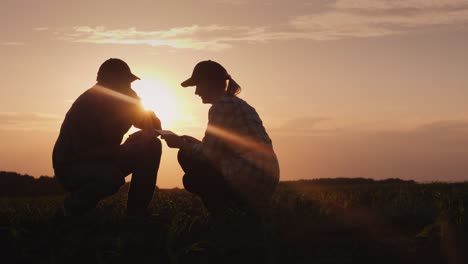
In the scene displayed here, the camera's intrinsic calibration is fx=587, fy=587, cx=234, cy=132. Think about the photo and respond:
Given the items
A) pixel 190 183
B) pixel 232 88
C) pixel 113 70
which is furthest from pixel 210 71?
pixel 190 183

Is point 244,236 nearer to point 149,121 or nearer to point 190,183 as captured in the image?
point 190,183

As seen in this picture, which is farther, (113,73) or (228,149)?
(113,73)

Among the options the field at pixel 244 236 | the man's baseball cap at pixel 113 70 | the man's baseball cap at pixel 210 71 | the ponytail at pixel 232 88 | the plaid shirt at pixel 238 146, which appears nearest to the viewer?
the field at pixel 244 236

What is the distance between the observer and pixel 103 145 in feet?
25.7

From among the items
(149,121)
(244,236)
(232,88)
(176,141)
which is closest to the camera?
(244,236)

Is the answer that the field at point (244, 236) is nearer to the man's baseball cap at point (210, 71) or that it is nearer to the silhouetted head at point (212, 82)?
the silhouetted head at point (212, 82)

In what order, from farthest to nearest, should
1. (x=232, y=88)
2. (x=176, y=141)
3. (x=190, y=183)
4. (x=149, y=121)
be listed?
(x=149, y=121) < (x=190, y=183) < (x=232, y=88) < (x=176, y=141)

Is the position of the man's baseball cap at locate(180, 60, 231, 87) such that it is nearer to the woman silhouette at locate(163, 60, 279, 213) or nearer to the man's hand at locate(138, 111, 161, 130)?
the woman silhouette at locate(163, 60, 279, 213)

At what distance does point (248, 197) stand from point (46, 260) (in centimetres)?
Answer: 250

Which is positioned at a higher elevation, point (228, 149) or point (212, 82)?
point (212, 82)

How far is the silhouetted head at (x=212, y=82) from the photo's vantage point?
7.45 m

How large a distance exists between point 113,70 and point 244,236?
2804 mm

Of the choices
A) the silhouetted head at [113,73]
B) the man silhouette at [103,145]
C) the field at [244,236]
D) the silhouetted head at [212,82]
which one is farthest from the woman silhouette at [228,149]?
the silhouetted head at [113,73]

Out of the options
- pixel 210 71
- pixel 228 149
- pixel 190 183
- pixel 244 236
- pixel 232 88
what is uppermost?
pixel 210 71
